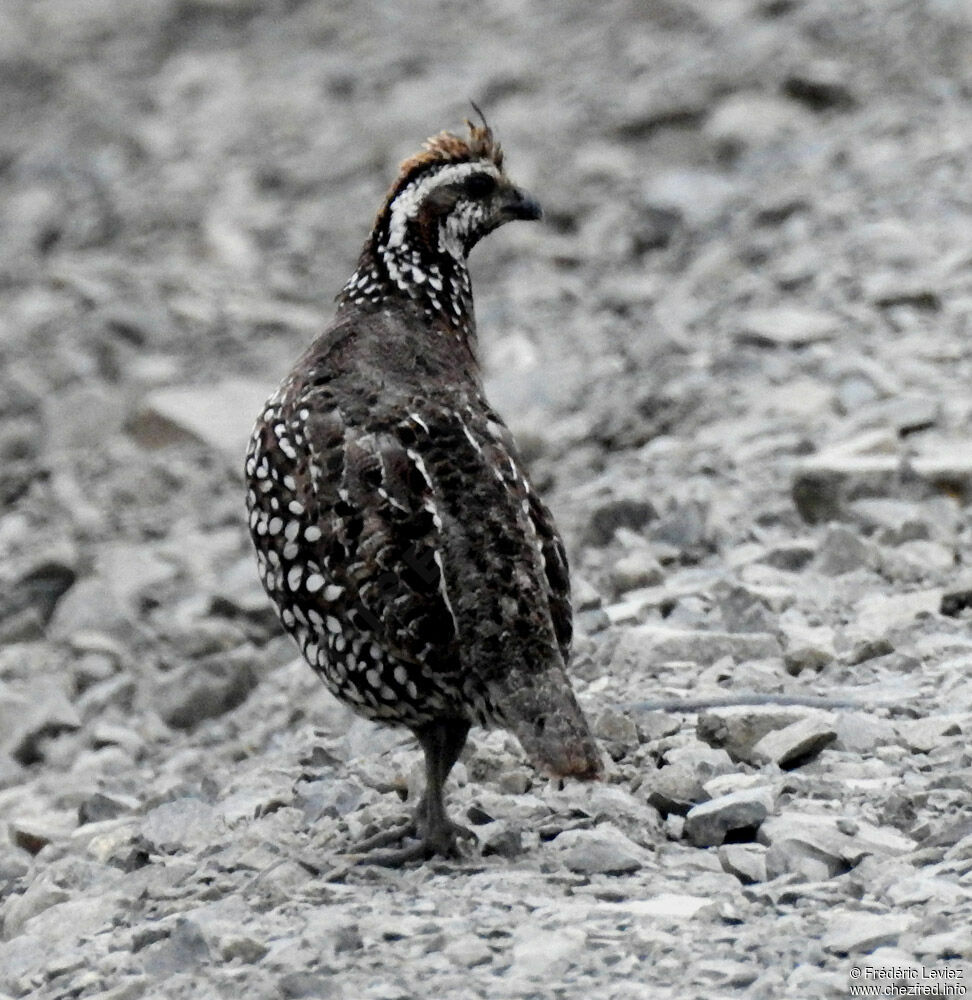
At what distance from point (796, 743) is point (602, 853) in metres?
0.94

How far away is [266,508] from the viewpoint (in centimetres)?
646

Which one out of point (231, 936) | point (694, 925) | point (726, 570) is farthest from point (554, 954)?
point (726, 570)

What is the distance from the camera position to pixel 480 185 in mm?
7422

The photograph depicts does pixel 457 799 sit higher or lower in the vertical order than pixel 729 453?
lower

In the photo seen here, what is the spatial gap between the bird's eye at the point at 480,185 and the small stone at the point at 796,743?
2.17m

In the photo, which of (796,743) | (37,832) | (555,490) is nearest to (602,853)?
(796,743)

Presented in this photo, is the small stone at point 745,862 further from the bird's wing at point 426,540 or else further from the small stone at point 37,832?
the small stone at point 37,832

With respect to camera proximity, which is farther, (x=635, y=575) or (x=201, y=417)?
(x=201, y=417)

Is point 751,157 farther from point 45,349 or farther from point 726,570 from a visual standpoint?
point 726,570

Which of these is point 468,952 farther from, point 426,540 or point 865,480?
point 865,480

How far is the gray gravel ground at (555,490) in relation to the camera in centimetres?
558

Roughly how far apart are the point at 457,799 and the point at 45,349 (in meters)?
8.74

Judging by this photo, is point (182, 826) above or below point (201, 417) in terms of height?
below

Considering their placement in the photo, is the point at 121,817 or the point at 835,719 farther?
the point at 121,817
